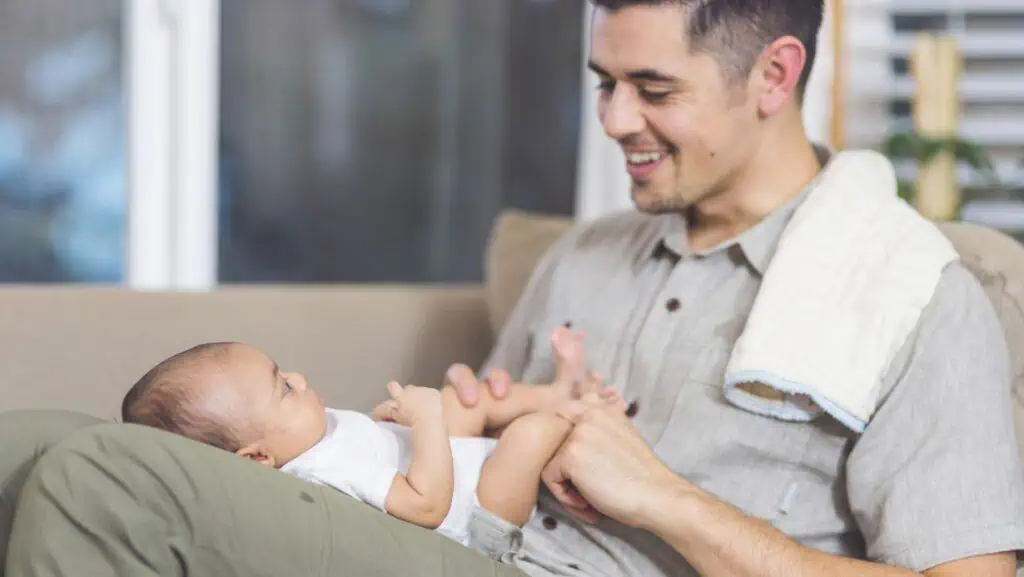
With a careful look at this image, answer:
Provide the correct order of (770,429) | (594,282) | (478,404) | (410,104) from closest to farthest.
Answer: (770,429) < (478,404) < (594,282) < (410,104)

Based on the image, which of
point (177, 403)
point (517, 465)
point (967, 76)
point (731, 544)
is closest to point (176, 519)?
point (177, 403)

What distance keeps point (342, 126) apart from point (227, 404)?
8.31 ft

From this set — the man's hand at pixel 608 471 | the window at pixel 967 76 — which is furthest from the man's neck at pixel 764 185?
the window at pixel 967 76

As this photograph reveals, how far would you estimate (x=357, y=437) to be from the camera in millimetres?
1294

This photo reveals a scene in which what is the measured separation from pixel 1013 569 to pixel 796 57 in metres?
0.66

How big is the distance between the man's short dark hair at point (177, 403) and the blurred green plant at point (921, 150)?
173 centimetres

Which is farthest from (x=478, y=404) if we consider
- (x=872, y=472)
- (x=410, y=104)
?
(x=410, y=104)

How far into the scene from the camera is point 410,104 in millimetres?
3721

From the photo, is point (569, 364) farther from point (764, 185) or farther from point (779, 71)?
point (779, 71)

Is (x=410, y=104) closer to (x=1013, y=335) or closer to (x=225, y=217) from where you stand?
(x=225, y=217)

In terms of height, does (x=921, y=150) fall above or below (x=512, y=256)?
above

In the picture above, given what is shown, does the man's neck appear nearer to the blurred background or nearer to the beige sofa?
the beige sofa

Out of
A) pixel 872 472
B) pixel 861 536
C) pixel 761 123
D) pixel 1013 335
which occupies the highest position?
pixel 761 123

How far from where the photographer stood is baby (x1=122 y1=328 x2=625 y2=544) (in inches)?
46.1
